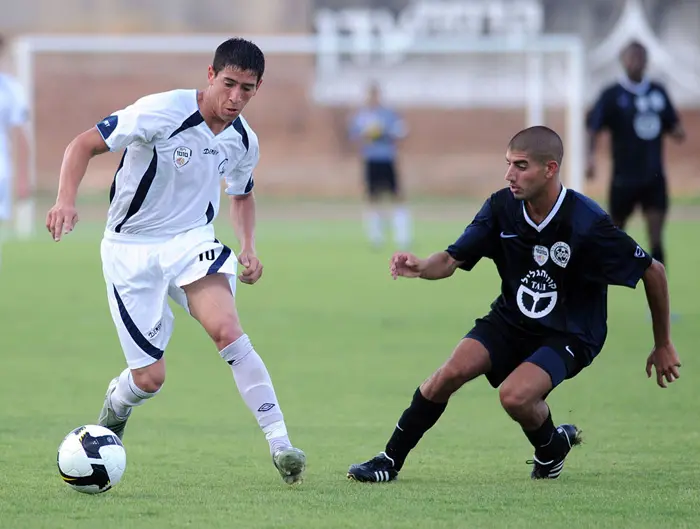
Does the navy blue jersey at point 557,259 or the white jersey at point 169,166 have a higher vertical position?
the white jersey at point 169,166

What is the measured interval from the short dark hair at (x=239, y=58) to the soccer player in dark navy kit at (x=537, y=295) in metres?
1.07

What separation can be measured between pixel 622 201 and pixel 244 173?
643cm

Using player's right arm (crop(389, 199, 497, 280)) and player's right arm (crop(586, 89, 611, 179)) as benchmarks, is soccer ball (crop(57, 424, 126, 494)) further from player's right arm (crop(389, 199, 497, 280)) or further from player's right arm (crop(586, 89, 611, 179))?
player's right arm (crop(586, 89, 611, 179))

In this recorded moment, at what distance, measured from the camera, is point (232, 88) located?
582cm

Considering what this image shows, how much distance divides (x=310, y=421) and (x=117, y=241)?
78.2 inches

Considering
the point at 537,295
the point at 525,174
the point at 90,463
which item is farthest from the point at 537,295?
the point at 90,463

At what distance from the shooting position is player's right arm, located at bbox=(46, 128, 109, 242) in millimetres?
5281

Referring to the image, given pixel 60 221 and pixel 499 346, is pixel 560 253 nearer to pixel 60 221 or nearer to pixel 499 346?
pixel 499 346

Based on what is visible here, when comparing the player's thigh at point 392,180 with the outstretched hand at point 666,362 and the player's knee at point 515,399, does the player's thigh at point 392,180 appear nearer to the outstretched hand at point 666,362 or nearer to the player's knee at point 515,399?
the outstretched hand at point 666,362

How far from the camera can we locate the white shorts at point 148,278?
5.98m

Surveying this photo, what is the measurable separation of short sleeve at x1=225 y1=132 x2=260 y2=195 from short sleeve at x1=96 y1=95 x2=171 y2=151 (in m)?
0.53

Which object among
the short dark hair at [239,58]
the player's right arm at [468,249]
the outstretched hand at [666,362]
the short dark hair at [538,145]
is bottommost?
the outstretched hand at [666,362]

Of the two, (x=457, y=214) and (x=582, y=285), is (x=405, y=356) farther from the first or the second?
(x=457, y=214)

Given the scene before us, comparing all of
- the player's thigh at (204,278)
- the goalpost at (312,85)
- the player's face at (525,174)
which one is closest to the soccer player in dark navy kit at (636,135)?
the player's face at (525,174)
